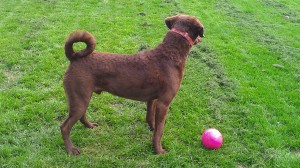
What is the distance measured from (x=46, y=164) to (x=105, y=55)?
5.48 feet

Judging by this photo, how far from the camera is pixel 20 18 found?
33.6 feet

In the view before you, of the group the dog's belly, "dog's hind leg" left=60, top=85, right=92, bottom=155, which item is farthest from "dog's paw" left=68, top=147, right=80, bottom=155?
the dog's belly

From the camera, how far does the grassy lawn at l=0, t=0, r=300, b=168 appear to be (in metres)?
4.64

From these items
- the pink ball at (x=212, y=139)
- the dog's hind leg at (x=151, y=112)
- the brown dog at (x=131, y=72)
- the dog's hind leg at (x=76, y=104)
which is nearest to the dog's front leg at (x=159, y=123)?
the brown dog at (x=131, y=72)

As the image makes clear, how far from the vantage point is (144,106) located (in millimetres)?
5953

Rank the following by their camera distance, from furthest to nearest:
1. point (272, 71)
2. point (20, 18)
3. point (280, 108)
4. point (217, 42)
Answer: point (20, 18) < point (217, 42) < point (272, 71) < point (280, 108)

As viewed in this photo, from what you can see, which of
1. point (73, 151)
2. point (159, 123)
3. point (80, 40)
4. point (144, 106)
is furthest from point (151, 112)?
point (80, 40)

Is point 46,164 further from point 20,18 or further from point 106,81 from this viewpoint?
point 20,18

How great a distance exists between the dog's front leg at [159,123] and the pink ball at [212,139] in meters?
0.62

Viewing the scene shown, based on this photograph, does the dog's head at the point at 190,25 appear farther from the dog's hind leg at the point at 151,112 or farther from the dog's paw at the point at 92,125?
the dog's paw at the point at 92,125

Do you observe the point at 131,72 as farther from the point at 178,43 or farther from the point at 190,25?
the point at 190,25

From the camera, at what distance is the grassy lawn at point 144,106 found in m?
4.64

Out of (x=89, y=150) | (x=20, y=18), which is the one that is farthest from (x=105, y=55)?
(x=20, y=18)

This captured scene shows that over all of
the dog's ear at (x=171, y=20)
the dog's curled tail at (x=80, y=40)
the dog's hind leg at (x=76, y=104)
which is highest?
the dog's ear at (x=171, y=20)
